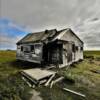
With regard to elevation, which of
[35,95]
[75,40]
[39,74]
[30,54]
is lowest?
[35,95]

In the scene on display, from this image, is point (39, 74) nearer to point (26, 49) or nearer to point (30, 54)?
point (30, 54)

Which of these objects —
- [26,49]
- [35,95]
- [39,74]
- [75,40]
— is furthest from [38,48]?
[35,95]

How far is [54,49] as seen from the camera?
54.6ft

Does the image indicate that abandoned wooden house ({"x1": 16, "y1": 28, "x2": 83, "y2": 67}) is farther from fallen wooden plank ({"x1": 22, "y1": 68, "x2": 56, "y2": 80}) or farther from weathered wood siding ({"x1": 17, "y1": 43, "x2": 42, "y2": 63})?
fallen wooden plank ({"x1": 22, "y1": 68, "x2": 56, "y2": 80})

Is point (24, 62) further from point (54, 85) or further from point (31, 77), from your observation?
point (54, 85)

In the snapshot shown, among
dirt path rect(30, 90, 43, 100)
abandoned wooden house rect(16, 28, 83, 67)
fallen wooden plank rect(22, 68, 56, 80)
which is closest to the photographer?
dirt path rect(30, 90, 43, 100)

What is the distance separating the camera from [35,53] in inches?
710

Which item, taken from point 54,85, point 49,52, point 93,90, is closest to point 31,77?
point 54,85

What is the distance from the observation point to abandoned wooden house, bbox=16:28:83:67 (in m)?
16.0

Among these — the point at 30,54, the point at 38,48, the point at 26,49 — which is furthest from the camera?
the point at 26,49

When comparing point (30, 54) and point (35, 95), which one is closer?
point (35, 95)

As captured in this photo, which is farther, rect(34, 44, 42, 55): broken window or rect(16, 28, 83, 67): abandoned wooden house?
rect(34, 44, 42, 55): broken window

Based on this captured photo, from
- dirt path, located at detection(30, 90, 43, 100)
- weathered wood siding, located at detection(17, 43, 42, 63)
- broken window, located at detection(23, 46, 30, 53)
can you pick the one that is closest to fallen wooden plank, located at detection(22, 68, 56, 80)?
dirt path, located at detection(30, 90, 43, 100)

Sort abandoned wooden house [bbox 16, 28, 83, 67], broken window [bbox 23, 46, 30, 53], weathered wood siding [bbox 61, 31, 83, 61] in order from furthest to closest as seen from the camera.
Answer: broken window [bbox 23, 46, 30, 53]
weathered wood siding [bbox 61, 31, 83, 61]
abandoned wooden house [bbox 16, 28, 83, 67]
